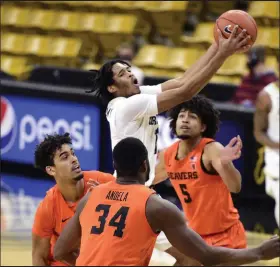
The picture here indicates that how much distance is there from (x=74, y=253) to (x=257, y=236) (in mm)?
4651

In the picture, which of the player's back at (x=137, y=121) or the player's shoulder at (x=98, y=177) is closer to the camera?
the player's back at (x=137, y=121)

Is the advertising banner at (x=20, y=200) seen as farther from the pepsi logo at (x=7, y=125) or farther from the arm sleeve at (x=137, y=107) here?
the arm sleeve at (x=137, y=107)

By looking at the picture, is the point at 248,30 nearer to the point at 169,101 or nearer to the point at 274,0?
the point at 169,101

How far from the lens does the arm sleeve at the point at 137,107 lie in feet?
19.7

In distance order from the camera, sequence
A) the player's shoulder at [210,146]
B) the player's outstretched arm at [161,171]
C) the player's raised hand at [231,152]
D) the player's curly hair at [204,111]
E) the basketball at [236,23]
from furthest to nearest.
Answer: the player's outstretched arm at [161,171] → the player's curly hair at [204,111] → the player's shoulder at [210,146] → the player's raised hand at [231,152] → the basketball at [236,23]

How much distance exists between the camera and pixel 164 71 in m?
14.0

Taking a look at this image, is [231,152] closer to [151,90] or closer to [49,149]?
[151,90]

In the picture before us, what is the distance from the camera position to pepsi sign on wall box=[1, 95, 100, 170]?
1166 centimetres

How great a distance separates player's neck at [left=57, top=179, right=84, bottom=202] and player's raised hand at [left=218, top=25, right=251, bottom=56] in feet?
4.61

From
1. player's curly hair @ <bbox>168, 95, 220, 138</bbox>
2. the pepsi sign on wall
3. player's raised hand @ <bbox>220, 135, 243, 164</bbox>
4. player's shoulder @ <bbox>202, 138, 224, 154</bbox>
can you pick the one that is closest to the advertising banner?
the pepsi sign on wall

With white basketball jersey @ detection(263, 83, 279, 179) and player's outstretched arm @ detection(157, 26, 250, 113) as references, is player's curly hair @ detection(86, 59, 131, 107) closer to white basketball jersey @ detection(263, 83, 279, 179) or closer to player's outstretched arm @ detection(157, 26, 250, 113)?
player's outstretched arm @ detection(157, 26, 250, 113)

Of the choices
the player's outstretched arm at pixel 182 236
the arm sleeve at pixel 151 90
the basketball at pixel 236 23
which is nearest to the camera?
the player's outstretched arm at pixel 182 236

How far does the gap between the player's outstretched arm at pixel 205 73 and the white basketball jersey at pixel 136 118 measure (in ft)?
0.33

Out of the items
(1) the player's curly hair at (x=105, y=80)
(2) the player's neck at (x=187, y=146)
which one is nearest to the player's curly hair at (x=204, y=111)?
(2) the player's neck at (x=187, y=146)
